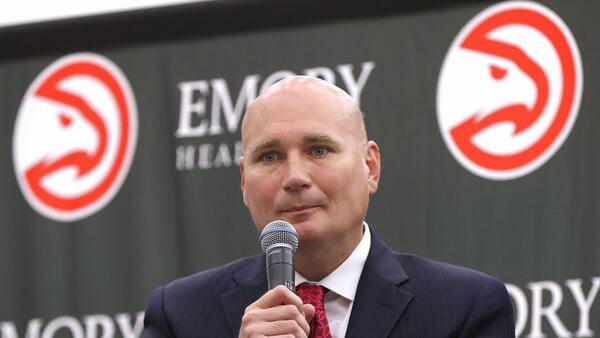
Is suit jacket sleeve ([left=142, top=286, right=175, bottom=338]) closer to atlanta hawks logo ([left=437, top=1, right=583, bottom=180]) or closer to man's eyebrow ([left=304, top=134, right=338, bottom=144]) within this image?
man's eyebrow ([left=304, top=134, right=338, bottom=144])

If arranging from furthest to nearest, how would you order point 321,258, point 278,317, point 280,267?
point 321,258 → point 280,267 → point 278,317

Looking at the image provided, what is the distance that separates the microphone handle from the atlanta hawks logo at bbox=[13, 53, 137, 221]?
9.53 feet

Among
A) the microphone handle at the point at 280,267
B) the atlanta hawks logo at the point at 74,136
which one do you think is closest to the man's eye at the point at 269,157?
the microphone handle at the point at 280,267

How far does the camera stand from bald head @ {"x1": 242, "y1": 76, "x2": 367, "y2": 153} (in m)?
2.52

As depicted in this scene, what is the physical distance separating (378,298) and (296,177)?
351 mm

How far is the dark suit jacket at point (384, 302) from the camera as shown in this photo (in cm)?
239

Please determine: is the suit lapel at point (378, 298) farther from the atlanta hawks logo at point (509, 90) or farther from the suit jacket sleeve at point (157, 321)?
the atlanta hawks logo at point (509, 90)

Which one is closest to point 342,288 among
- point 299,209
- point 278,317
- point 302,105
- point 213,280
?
point 299,209

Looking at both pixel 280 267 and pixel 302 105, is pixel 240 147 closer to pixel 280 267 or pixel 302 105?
pixel 302 105

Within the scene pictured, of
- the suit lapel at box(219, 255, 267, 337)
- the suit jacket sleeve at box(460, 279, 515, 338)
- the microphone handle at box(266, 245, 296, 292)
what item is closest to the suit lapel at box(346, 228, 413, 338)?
the suit jacket sleeve at box(460, 279, 515, 338)

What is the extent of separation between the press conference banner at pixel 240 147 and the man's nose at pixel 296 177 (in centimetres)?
201

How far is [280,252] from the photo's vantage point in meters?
2.11

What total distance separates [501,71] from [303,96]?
2026mm

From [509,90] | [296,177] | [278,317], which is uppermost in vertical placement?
[509,90]
